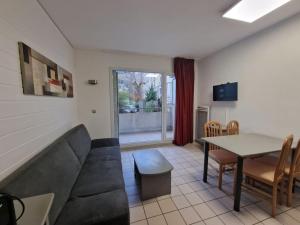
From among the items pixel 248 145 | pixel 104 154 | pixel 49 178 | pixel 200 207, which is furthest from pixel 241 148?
pixel 49 178

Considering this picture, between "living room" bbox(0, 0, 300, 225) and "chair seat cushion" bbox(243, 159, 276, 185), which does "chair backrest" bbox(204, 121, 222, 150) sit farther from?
"chair seat cushion" bbox(243, 159, 276, 185)

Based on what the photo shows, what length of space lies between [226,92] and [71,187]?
3251 mm

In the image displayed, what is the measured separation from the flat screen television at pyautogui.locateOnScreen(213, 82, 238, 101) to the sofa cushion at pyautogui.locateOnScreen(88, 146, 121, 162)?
8.28ft

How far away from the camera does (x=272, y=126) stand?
8.08ft

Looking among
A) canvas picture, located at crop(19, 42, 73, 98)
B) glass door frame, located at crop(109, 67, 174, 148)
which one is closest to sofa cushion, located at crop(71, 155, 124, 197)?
canvas picture, located at crop(19, 42, 73, 98)

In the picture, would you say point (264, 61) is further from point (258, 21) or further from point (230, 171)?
point (230, 171)

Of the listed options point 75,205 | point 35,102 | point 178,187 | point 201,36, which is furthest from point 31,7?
point 178,187

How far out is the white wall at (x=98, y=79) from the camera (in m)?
3.49

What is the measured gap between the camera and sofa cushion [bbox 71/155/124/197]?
4.94 feet

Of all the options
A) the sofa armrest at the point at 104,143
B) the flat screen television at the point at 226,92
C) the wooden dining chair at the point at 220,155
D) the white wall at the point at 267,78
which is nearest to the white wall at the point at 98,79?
the sofa armrest at the point at 104,143

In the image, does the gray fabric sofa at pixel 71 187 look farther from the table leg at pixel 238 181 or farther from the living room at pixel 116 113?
the table leg at pixel 238 181

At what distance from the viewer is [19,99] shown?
4.26 ft

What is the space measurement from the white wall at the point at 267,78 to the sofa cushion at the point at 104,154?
249 centimetres

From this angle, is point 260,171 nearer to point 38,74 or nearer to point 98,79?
point 38,74
